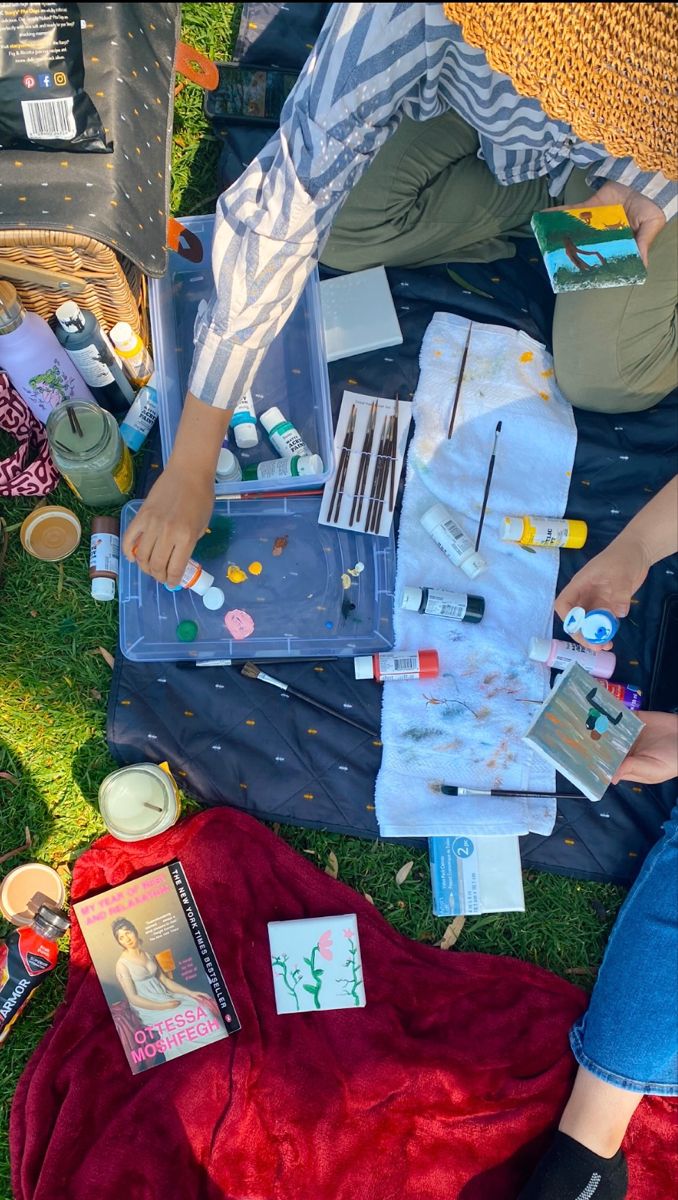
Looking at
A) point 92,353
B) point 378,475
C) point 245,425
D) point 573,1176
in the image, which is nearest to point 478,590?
point 378,475

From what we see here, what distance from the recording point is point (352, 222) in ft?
6.74

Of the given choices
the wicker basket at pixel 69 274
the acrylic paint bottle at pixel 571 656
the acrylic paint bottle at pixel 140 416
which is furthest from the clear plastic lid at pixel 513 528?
the wicker basket at pixel 69 274

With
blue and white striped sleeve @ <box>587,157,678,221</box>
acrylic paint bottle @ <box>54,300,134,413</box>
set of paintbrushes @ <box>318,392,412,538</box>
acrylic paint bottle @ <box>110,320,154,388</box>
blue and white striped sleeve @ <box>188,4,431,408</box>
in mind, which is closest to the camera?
blue and white striped sleeve @ <box>188,4,431,408</box>

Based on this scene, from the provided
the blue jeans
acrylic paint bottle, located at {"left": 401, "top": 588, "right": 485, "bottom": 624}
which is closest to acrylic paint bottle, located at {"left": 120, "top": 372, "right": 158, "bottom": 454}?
acrylic paint bottle, located at {"left": 401, "top": 588, "right": 485, "bottom": 624}

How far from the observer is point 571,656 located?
196 centimetres

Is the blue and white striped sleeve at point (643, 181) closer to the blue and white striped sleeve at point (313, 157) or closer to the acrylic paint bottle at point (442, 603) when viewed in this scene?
the blue and white striped sleeve at point (313, 157)

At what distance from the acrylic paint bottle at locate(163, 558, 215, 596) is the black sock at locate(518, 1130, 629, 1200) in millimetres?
1391

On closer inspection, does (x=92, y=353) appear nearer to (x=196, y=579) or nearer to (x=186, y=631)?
(x=196, y=579)

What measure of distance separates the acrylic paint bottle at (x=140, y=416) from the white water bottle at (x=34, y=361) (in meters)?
0.10

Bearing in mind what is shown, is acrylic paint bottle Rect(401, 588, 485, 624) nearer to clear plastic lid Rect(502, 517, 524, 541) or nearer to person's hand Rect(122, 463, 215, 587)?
clear plastic lid Rect(502, 517, 524, 541)

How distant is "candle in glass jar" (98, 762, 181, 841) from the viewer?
183 centimetres

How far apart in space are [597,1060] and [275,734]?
37.9 inches

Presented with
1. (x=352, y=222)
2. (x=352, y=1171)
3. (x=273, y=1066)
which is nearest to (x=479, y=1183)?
(x=352, y=1171)

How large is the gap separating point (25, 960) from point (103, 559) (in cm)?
88
